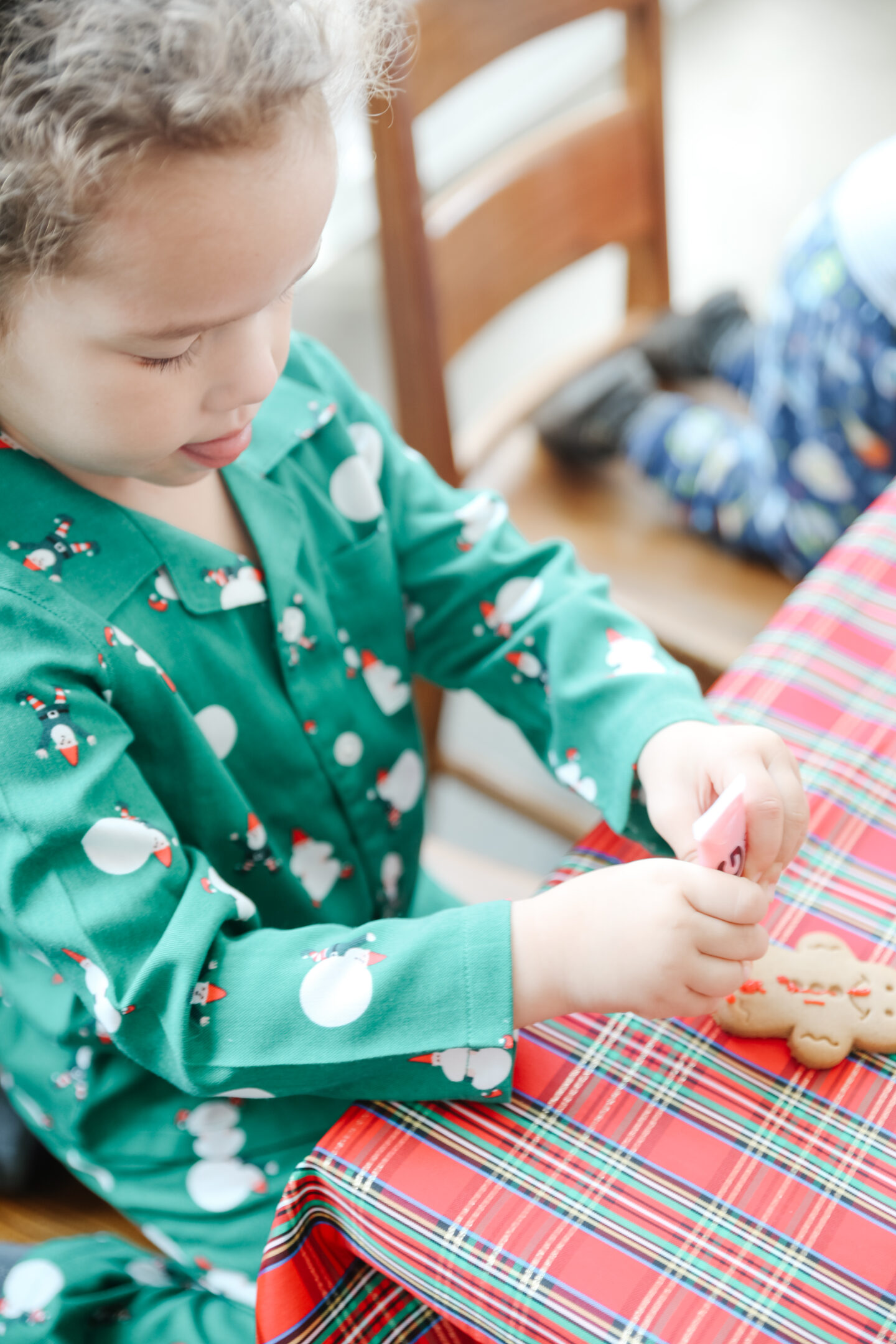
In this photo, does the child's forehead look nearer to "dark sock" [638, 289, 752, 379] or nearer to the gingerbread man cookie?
the gingerbread man cookie

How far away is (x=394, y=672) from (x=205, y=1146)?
1.02ft

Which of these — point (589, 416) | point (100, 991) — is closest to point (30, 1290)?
point (100, 991)

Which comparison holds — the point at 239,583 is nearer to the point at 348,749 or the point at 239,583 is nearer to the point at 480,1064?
the point at 348,749

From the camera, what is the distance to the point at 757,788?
1.70 feet

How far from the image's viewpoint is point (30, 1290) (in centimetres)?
61

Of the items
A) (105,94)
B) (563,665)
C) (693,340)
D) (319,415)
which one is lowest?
(693,340)

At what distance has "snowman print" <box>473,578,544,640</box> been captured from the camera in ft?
2.34

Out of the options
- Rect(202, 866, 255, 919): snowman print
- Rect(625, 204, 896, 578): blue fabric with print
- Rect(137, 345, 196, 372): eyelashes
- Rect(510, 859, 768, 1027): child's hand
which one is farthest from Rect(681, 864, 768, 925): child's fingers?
Rect(625, 204, 896, 578): blue fabric with print

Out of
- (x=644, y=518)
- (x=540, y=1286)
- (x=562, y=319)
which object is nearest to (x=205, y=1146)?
(x=540, y=1286)

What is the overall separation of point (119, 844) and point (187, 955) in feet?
0.19

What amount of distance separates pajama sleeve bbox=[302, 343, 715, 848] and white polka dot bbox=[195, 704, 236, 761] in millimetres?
175

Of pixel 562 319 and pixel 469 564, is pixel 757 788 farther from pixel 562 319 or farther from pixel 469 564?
pixel 562 319

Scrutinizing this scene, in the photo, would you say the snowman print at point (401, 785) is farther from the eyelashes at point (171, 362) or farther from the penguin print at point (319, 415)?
the eyelashes at point (171, 362)

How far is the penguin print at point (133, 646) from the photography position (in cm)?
56
